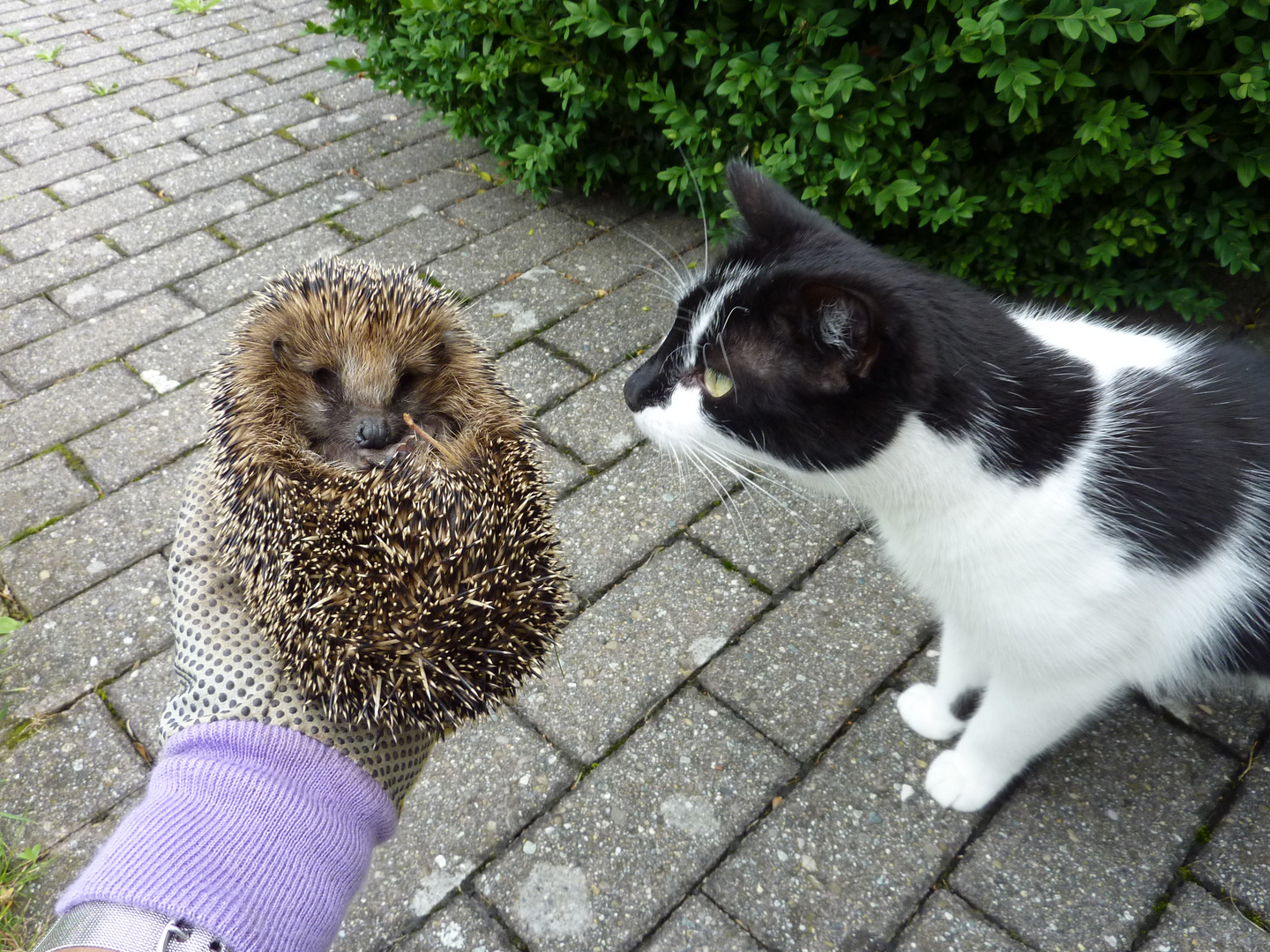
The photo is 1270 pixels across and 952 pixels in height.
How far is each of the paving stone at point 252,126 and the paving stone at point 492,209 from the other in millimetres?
1661

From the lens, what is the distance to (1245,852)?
234cm

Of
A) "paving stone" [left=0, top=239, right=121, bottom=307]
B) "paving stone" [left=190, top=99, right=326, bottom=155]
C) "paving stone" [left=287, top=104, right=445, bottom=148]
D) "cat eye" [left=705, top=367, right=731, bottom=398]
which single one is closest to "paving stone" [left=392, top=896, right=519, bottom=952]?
"cat eye" [left=705, top=367, right=731, bottom=398]

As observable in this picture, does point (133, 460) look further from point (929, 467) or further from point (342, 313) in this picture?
point (929, 467)

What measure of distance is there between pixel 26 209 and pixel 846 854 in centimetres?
562

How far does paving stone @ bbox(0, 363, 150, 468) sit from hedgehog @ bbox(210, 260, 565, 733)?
1824mm

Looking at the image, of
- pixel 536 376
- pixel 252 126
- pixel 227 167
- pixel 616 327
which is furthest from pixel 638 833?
pixel 252 126

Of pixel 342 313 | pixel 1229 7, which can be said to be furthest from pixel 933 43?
pixel 342 313

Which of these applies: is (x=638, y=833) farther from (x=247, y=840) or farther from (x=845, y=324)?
(x=845, y=324)

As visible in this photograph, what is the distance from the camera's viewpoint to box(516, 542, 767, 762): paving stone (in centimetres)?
271

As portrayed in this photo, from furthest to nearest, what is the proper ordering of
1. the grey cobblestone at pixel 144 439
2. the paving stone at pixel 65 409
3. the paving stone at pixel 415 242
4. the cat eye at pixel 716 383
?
the paving stone at pixel 415 242, the paving stone at pixel 65 409, the grey cobblestone at pixel 144 439, the cat eye at pixel 716 383

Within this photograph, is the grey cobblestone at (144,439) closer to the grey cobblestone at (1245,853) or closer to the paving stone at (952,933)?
the paving stone at (952,933)

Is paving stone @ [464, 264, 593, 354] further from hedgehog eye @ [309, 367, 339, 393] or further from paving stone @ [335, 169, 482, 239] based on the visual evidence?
hedgehog eye @ [309, 367, 339, 393]

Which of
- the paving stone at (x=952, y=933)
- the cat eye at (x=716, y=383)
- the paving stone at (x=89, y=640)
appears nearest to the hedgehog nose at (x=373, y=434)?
the cat eye at (x=716, y=383)

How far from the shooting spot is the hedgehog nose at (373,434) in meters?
2.17
